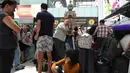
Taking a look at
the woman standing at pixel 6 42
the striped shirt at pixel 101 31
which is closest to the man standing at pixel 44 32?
the woman standing at pixel 6 42

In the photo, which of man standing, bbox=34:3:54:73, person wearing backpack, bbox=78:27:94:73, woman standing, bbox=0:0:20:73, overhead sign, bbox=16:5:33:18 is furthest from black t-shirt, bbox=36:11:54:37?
overhead sign, bbox=16:5:33:18

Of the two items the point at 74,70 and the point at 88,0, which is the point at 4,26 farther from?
the point at 88,0

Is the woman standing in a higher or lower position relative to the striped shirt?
higher

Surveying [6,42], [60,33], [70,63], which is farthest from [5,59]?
[60,33]

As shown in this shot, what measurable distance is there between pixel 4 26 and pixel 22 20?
49.7ft

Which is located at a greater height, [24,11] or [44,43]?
[24,11]

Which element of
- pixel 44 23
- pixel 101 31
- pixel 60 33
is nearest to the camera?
pixel 44 23

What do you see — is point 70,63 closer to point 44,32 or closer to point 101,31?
point 44,32

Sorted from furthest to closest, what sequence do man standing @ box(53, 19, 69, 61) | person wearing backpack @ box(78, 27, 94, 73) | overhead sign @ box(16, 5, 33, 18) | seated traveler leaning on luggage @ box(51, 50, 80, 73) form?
overhead sign @ box(16, 5, 33, 18) → man standing @ box(53, 19, 69, 61) → person wearing backpack @ box(78, 27, 94, 73) → seated traveler leaning on luggage @ box(51, 50, 80, 73)

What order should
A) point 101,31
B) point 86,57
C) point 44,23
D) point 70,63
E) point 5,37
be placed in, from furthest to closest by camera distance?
point 101,31, point 86,57, point 44,23, point 70,63, point 5,37

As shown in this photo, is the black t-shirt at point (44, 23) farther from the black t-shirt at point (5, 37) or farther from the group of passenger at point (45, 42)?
the black t-shirt at point (5, 37)

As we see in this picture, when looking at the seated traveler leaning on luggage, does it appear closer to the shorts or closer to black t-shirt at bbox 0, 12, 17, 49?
the shorts

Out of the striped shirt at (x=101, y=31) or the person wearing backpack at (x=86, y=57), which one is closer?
the person wearing backpack at (x=86, y=57)

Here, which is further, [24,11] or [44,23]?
[24,11]
